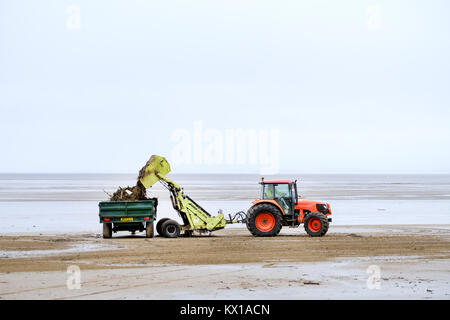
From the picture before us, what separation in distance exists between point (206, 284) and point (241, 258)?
423cm

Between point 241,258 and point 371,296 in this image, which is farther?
point 241,258

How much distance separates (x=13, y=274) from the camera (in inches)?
613

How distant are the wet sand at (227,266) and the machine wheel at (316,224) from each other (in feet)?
0.90

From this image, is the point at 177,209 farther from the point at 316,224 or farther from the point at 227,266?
the point at 227,266

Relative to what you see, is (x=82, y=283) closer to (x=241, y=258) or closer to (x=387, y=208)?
(x=241, y=258)

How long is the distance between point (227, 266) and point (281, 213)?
7968mm

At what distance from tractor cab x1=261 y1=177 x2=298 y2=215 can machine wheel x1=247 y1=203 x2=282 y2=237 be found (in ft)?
1.22

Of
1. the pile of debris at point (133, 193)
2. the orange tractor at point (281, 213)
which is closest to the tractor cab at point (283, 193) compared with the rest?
the orange tractor at point (281, 213)

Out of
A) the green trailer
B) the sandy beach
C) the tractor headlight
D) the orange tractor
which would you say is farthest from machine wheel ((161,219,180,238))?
the tractor headlight

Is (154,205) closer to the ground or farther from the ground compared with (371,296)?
farther from the ground

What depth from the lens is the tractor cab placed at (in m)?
24.6
